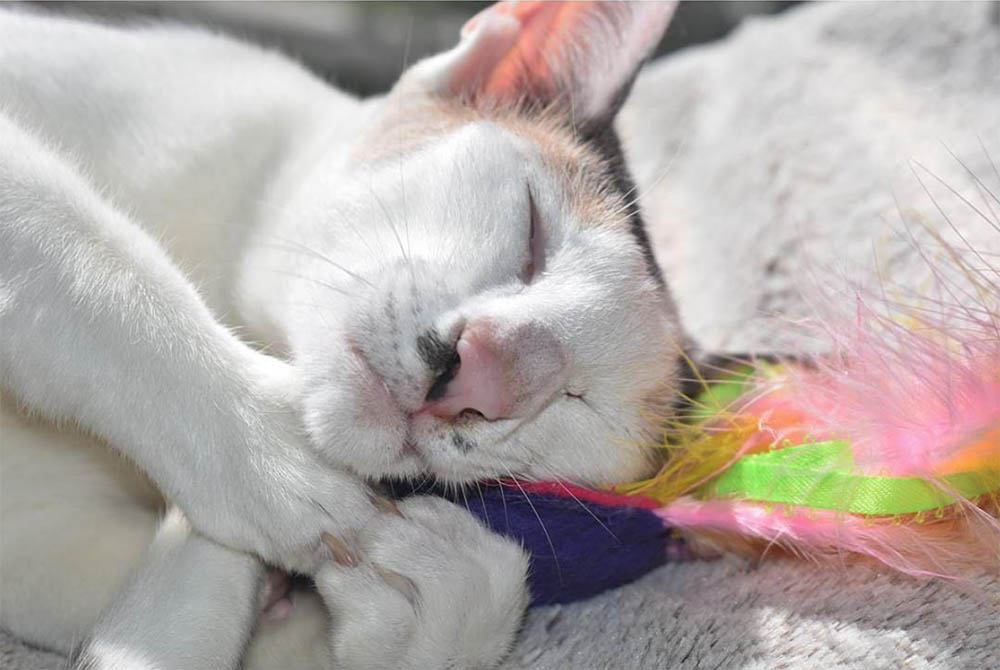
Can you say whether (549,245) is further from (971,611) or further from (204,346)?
(971,611)

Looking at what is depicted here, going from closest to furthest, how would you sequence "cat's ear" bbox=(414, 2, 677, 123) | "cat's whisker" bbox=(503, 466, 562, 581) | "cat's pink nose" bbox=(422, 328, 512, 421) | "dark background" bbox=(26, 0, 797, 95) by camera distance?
"cat's pink nose" bbox=(422, 328, 512, 421) → "cat's whisker" bbox=(503, 466, 562, 581) → "cat's ear" bbox=(414, 2, 677, 123) → "dark background" bbox=(26, 0, 797, 95)

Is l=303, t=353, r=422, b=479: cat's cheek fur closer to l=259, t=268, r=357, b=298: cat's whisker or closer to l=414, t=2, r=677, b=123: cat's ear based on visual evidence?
l=259, t=268, r=357, b=298: cat's whisker

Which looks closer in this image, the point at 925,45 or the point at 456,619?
the point at 456,619

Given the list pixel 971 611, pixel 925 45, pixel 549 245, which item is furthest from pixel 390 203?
pixel 925 45

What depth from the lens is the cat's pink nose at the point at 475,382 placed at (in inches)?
36.1

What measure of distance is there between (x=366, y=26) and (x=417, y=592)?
1.72 meters

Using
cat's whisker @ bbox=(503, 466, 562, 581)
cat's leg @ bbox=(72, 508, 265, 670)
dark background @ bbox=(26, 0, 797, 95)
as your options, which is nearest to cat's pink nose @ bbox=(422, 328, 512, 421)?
cat's whisker @ bbox=(503, 466, 562, 581)

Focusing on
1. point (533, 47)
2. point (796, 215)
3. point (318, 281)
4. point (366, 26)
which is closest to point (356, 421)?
point (318, 281)

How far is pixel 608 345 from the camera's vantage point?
106cm

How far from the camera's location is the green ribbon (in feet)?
3.12

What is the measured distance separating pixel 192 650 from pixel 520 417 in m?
0.38

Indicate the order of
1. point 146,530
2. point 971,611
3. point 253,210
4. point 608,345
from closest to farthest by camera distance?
point 971,611, point 608,345, point 146,530, point 253,210

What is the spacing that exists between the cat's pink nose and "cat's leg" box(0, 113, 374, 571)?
0.43 feet

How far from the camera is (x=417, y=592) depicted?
956 millimetres
